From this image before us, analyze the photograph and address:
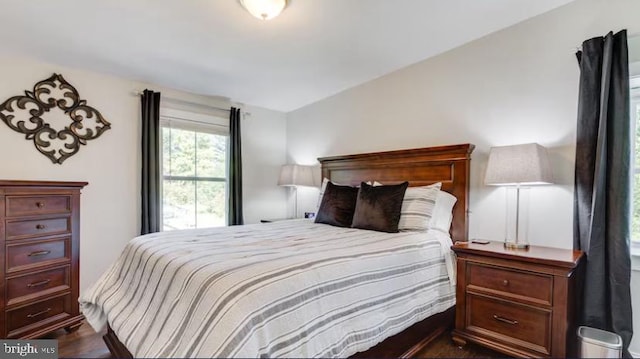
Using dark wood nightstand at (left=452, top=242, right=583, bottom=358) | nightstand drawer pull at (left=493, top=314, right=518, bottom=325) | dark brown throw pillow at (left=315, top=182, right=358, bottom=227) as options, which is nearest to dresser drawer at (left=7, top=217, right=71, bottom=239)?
dark brown throw pillow at (left=315, top=182, right=358, bottom=227)

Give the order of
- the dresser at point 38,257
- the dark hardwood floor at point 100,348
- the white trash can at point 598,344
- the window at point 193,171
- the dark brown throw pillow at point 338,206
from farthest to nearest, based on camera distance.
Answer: the window at point 193,171
the dark brown throw pillow at point 338,206
the dresser at point 38,257
the dark hardwood floor at point 100,348
the white trash can at point 598,344

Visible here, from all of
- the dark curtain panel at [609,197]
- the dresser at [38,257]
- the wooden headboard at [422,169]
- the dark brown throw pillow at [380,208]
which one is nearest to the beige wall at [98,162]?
the dresser at [38,257]

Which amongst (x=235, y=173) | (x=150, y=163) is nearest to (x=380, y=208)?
(x=235, y=173)

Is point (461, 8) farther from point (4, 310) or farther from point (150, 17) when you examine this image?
point (4, 310)

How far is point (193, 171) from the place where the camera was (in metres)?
3.72

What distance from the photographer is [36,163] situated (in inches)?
108

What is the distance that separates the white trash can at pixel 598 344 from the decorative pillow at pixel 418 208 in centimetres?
108

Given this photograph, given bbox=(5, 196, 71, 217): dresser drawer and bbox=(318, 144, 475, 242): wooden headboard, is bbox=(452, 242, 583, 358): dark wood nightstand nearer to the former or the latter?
bbox=(318, 144, 475, 242): wooden headboard

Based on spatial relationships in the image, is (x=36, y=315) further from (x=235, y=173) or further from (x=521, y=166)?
(x=521, y=166)

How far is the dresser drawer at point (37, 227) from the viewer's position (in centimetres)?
219

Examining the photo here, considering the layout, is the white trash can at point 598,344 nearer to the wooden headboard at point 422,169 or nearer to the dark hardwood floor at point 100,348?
the dark hardwood floor at point 100,348

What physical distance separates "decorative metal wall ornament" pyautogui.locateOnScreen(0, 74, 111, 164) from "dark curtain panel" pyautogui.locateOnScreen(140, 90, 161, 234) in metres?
0.40

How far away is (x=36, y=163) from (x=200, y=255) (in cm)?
225

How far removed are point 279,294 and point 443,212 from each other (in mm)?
1810
